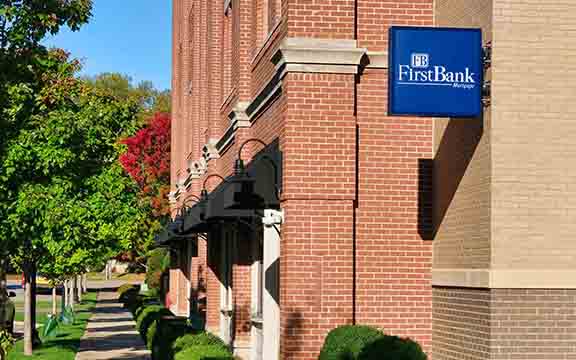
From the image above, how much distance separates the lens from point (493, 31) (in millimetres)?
12102

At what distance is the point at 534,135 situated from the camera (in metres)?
12.0

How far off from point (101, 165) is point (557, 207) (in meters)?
8.98

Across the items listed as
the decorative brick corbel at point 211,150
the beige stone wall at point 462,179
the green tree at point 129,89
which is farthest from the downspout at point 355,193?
the green tree at point 129,89

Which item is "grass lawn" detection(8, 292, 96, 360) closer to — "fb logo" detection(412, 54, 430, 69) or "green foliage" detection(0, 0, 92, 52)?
"green foliage" detection(0, 0, 92, 52)

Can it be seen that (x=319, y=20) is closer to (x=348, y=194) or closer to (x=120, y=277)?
(x=348, y=194)

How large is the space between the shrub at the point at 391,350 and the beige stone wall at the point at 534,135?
1492mm

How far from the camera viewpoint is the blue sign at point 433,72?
12.2 metres

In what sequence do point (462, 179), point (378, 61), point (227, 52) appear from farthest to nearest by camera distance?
1. point (227, 52)
2. point (378, 61)
3. point (462, 179)

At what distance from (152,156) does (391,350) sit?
57.9 metres

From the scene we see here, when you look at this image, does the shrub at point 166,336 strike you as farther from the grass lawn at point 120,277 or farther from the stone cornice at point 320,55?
the grass lawn at point 120,277

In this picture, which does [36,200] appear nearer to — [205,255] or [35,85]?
[35,85]

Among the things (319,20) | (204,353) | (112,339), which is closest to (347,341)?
(204,353)

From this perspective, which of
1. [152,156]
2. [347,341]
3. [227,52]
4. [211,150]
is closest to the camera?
[347,341]

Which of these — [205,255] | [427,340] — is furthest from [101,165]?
[205,255]
